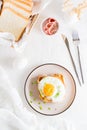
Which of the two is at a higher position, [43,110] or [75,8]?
[75,8]

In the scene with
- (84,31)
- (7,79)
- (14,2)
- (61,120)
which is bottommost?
(61,120)

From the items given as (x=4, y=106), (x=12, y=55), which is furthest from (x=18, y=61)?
(x=4, y=106)

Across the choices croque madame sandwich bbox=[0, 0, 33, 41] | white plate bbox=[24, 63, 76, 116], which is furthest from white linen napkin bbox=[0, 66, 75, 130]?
croque madame sandwich bbox=[0, 0, 33, 41]

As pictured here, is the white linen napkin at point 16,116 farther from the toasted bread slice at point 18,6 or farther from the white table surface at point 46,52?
the toasted bread slice at point 18,6

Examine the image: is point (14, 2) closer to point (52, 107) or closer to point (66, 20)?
point (66, 20)

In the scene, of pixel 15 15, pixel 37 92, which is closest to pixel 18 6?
pixel 15 15
